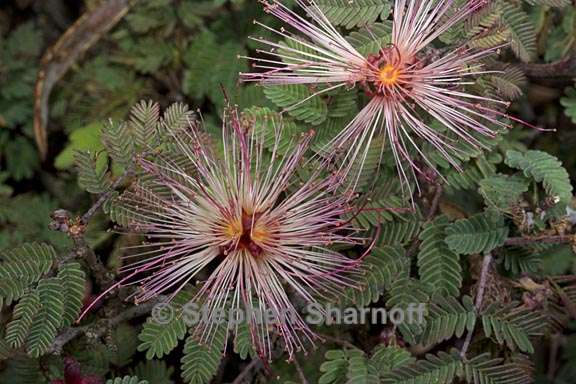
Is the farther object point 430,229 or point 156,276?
point 430,229

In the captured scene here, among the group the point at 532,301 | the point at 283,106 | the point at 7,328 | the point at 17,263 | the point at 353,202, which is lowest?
the point at 7,328

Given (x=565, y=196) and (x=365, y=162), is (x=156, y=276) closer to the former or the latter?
(x=365, y=162)

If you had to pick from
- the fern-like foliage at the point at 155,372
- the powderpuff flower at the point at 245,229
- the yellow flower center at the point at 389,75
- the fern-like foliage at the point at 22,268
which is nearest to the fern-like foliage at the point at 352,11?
the yellow flower center at the point at 389,75

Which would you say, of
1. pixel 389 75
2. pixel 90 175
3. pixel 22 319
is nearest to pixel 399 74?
pixel 389 75

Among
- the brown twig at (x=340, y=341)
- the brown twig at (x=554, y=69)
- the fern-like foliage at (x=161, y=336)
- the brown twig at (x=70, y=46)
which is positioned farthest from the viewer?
the brown twig at (x=70, y=46)

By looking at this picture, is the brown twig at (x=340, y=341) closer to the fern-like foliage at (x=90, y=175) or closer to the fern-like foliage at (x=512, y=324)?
the fern-like foliage at (x=512, y=324)

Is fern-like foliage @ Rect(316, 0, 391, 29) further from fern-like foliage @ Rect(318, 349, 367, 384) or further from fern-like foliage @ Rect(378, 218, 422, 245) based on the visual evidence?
fern-like foliage @ Rect(318, 349, 367, 384)

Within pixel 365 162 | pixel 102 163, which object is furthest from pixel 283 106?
pixel 102 163
